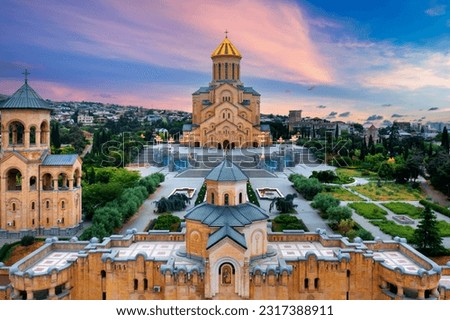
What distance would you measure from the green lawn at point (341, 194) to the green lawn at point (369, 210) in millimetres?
1773

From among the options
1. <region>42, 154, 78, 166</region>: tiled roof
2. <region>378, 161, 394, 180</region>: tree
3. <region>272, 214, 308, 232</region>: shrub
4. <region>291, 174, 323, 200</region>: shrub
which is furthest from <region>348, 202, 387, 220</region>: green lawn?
<region>42, 154, 78, 166</region>: tiled roof

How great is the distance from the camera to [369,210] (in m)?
25.8

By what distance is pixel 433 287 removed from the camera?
37.9 ft

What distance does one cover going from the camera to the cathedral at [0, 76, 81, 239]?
2030 cm

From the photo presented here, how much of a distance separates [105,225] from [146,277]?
7.09m

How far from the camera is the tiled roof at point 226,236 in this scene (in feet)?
37.6

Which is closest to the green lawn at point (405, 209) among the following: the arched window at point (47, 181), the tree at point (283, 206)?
the tree at point (283, 206)

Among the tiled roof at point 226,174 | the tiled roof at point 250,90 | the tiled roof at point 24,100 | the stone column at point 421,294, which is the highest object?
the tiled roof at point 250,90

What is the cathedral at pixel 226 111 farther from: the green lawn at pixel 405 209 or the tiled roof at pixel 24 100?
the tiled roof at pixel 24 100

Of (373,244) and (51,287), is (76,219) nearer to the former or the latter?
(51,287)

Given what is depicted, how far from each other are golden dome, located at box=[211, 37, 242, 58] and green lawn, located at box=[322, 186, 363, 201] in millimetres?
26702

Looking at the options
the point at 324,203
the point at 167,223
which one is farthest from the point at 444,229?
the point at 167,223

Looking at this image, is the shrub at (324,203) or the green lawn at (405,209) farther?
the green lawn at (405,209)

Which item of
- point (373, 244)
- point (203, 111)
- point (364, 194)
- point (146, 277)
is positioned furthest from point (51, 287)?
point (203, 111)
